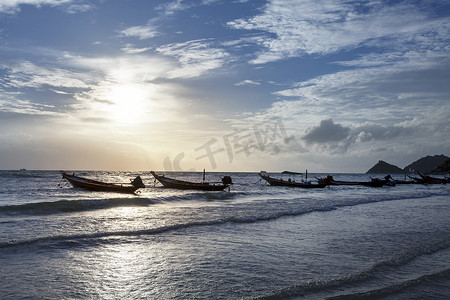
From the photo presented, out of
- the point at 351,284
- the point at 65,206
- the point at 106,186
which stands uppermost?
the point at 106,186

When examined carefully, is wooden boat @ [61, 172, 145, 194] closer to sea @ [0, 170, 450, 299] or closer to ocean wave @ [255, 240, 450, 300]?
sea @ [0, 170, 450, 299]

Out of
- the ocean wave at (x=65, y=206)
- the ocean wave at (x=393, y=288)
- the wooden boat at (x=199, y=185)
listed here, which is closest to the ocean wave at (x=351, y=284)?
the ocean wave at (x=393, y=288)

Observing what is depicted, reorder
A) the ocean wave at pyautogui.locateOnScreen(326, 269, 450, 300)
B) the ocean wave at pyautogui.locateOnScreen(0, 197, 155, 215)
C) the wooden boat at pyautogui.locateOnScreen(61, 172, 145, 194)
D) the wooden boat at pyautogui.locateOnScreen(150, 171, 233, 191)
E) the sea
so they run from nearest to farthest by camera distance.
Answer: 1. the ocean wave at pyautogui.locateOnScreen(326, 269, 450, 300)
2. the sea
3. the ocean wave at pyautogui.locateOnScreen(0, 197, 155, 215)
4. the wooden boat at pyautogui.locateOnScreen(61, 172, 145, 194)
5. the wooden boat at pyautogui.locateOnScreen(150, 171, 233, 191)

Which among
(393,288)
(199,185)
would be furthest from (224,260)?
(199,185)

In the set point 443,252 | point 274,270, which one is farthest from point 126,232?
point 443,252

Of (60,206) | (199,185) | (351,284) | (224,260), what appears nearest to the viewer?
(351,284)

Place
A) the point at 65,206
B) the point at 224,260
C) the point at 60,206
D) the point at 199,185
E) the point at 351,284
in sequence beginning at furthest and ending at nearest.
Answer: the point at 199,185 < the point at 65,206 < the point at 60,206 < the point at 224,260 < the point at 351,284

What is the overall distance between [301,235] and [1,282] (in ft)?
30.4

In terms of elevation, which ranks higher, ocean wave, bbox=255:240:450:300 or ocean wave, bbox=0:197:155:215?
ocean wave, bbox=255:240:450:300

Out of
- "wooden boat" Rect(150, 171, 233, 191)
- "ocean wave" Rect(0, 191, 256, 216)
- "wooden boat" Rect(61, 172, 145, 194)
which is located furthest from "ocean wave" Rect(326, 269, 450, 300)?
"wooden boat" Rect(150, 171, 233, 191)

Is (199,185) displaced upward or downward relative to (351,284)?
upward

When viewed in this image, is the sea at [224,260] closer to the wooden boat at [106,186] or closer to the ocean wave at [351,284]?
the ocean wave at [351,284]

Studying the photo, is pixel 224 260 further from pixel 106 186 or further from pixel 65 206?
pixel 106 186

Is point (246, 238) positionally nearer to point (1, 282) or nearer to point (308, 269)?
point (308, 269)
